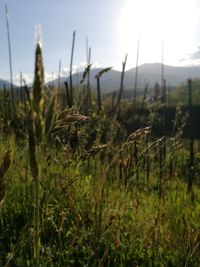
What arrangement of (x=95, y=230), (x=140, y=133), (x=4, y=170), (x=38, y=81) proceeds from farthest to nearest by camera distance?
1. (x=95, y=230)
2. (x=140, y=133)
3. (x=4, y=170)
4. (x=38, y=81)

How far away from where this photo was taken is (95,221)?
2.00 m

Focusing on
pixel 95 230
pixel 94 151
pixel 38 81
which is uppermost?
pixel 38 81

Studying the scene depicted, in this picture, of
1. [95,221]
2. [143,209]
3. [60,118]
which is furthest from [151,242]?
[60,118]

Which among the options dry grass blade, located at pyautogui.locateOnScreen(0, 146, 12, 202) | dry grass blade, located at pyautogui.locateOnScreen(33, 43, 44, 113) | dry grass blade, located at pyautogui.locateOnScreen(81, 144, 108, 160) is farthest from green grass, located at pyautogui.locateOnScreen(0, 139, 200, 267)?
dry grass blade, located at pyautogui.locateOnScreen(33, 43, 44, 113)

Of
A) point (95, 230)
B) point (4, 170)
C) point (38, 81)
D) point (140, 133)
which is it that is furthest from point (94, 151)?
point (95, 230)

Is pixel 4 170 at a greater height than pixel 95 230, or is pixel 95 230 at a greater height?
pixel 4 170

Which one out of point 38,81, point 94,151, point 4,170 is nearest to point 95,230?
point 94,151

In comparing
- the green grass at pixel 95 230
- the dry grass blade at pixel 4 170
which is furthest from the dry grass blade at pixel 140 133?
the green grass at pixel 95 230

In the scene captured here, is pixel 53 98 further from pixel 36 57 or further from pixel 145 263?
pixel 145 263

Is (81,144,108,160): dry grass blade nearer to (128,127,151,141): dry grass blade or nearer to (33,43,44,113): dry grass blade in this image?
(128,127,151,141): dry grass blade

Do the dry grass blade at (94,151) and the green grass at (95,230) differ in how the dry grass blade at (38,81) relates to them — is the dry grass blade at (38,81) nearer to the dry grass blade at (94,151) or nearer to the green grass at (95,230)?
the dry grass blade at (94,151)

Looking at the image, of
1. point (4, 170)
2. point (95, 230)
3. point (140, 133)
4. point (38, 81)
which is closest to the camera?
point (38, 81)

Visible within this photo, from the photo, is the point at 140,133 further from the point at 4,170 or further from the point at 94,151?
the point at 4,170

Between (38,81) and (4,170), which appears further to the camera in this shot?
(4,170)
